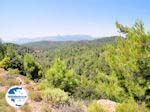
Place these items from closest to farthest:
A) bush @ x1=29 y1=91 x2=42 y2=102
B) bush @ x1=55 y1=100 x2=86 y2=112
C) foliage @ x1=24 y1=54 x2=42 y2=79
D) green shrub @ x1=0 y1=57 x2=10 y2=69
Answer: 1. bush @ x1=55 y1=100 x2=86 y2=112
2. bush @ x1=29 y1=91 x2=42 y2=102
3. green shrub @ x1=0 y1=57 x2=10 y2=69
4. foliage @ x1=24 y1=54 x2=42 y2=79

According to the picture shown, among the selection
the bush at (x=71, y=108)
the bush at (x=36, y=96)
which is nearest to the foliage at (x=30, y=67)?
the bush at (x=36, y=96)

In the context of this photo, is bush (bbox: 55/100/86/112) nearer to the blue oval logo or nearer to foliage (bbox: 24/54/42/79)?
the blue oval logo

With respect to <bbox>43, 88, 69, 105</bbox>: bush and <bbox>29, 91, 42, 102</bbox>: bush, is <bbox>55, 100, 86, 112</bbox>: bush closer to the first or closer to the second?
<bbox>43, 88, 69, 105</bbox>: bush

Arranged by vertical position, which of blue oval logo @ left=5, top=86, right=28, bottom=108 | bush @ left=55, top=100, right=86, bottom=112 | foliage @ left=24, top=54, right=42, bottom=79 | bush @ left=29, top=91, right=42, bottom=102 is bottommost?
foliage @ left=24, top=54, right=42, bottom=79

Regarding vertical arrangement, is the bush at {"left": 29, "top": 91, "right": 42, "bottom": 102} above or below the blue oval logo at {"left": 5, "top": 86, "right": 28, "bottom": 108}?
below

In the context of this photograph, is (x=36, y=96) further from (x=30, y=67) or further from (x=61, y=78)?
(x=30, y=67)

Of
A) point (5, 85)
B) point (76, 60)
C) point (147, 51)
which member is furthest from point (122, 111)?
point (76, 60)

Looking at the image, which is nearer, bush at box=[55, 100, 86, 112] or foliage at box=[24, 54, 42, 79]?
bush at box=[55, 100, 86, 112]

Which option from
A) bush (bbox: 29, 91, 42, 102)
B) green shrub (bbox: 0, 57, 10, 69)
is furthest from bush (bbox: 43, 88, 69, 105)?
green shrub (bbox: 0, 57, 10, 69)

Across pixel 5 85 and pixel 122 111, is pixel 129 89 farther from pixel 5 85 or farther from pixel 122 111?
pixel 122 111

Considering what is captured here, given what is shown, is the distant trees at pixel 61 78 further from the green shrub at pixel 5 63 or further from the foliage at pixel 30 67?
the foliage at pixel 30 67

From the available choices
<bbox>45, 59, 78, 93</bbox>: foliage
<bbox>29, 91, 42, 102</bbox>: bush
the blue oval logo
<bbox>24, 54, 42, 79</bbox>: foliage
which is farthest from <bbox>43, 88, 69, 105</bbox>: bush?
<bbox>24, 54, 42, 79</bbox>: foliage

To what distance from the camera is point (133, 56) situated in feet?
44.2

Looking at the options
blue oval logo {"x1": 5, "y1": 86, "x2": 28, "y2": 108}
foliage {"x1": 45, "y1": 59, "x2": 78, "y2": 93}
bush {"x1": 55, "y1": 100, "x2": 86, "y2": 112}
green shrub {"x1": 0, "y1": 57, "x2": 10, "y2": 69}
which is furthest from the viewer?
green shrub {"x1": 0, "y1": 57, "x2": 10, "y2": 69}
